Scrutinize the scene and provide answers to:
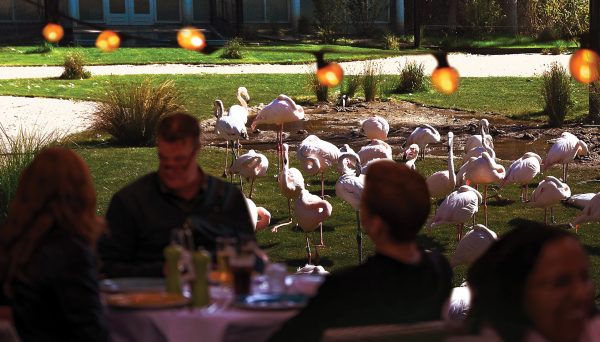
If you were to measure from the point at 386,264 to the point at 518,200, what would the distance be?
8369 mm

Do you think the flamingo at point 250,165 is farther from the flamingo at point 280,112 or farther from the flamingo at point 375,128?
the flamingo at point 375,128

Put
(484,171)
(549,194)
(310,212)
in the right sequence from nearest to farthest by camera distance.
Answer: (310,212) < (549,194) < (484,171)

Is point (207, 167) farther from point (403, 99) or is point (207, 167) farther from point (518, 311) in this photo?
point (518, 311)

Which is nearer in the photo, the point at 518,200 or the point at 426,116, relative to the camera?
the point at 518,200

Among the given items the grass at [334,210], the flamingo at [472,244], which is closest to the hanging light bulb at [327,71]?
the flamingo at [472,244]

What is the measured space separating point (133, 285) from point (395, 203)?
1.15m

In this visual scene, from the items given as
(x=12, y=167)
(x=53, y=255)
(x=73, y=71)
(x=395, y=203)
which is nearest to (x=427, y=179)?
(x=12, y=167)

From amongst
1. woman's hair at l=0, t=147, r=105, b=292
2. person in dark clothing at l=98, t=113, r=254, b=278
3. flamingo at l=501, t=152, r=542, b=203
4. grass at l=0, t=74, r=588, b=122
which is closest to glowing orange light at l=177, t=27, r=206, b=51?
person in dark clothing at l=98, t=113, r=254, b=278

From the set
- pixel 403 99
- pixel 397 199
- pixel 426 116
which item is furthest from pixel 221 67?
pixel 397 199

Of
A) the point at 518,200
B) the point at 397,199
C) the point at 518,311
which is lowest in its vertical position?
the point at 518,200

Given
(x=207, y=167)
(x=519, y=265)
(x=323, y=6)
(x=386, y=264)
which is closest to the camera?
(x=519, y=265)

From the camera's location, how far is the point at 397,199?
3.85m

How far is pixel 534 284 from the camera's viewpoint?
329 centimetres

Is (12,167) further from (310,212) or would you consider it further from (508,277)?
(508,277)
